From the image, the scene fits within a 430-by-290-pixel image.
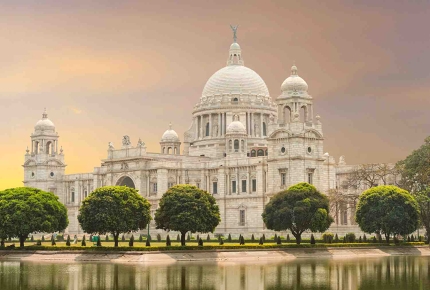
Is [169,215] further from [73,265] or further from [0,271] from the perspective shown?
[0,271]

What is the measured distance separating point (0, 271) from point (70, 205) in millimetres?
89985

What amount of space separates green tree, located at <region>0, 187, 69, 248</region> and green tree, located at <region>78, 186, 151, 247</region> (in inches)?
184

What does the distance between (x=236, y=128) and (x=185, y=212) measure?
56.3 m

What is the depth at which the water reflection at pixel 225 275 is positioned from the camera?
180 ft

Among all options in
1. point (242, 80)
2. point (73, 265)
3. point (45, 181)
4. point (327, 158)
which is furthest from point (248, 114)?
point (73, 265)

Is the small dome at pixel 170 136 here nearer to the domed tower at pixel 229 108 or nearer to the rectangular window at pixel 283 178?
the domed tower at pixel 229 108

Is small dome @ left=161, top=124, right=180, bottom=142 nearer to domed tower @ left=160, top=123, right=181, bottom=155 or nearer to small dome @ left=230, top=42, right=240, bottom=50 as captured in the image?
domed tower @ left=160, top=123, right=181, bottom=155

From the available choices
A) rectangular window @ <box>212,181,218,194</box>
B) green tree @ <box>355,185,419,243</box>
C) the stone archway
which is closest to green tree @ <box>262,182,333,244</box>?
green tree @ <box>355,185,419,243</box>

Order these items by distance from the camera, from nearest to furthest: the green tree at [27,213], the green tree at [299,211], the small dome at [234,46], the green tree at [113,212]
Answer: the green tree at [113,212] → the green tree at [27,213] → the green tree at [299,211] → the small dome at [234,46]

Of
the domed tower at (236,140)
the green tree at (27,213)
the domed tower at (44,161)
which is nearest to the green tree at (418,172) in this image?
the domed tower at (236,140)

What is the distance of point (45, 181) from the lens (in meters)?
161

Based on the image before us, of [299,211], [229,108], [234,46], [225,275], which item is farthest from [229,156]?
[225,275]

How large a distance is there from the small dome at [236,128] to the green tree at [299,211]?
47344mm

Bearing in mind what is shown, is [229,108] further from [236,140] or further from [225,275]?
[225,275]
